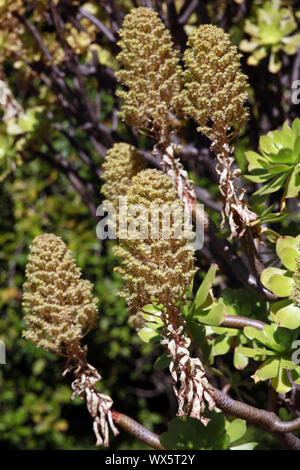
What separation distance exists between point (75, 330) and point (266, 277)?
0.74ft

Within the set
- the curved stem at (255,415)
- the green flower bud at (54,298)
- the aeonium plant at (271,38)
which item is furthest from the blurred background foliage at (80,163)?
the green flower bud at (54,298)

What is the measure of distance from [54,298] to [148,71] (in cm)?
29

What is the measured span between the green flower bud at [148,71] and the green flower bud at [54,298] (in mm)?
190

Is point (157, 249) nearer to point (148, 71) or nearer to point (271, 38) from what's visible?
point (148, 71)

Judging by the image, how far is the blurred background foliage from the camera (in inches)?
40.3

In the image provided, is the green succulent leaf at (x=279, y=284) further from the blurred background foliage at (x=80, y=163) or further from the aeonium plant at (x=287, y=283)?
the blurred background foliage at (x=80, y=163)

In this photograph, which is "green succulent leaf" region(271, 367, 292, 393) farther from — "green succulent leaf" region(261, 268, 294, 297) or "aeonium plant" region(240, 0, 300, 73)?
"aeonium plant" region(240, 0, 300, 73)

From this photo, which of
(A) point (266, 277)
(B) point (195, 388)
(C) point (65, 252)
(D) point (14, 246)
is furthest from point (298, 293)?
(D) point (14, 246)

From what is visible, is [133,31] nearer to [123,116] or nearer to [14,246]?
[123,116]

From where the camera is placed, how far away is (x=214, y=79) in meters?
0.55

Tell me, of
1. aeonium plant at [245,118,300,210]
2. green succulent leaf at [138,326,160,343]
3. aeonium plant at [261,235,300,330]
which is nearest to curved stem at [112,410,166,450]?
green succulent leaf at [138,326,160,343]

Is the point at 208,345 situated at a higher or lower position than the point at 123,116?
lower

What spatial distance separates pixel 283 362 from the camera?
1.91 feet

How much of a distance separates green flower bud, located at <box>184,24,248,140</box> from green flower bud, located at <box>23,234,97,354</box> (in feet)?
0.71
